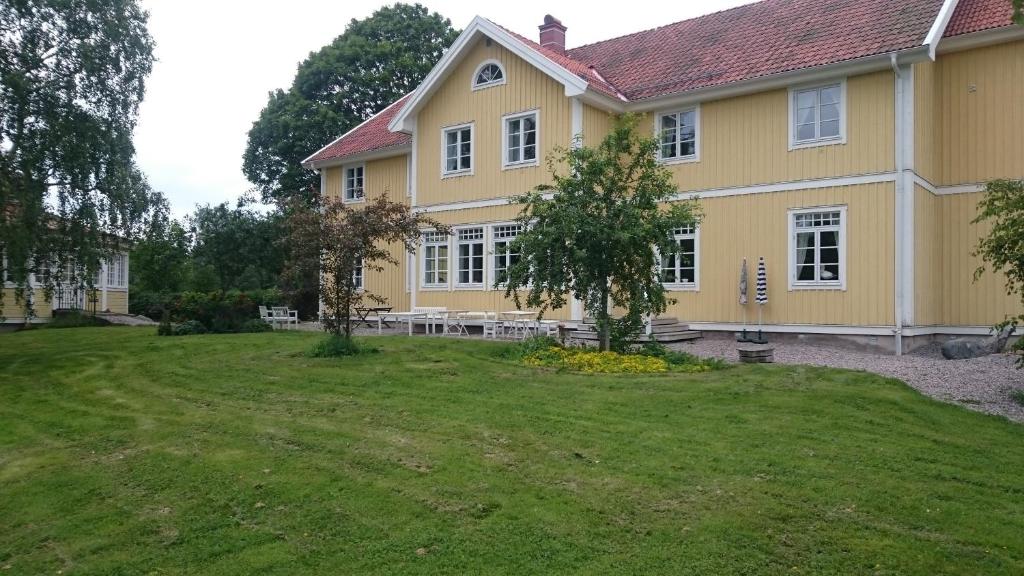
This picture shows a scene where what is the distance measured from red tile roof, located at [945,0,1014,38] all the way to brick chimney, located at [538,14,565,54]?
1037 centimetres

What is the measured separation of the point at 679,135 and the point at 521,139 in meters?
3.94

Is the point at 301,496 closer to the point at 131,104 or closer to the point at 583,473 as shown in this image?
the point at 583,473

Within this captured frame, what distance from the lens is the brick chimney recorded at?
22.5 metres

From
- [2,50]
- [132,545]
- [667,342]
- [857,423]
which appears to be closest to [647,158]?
[667,342]

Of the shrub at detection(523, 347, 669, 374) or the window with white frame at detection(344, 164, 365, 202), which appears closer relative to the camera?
the shrub at detection(523, 347, 669, 374)

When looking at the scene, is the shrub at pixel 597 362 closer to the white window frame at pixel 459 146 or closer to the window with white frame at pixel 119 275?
the white window frame at pixel 459 146

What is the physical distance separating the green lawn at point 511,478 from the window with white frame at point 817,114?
23.5 feet

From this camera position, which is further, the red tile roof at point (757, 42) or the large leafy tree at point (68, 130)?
the red tile roof at point (757, 42)

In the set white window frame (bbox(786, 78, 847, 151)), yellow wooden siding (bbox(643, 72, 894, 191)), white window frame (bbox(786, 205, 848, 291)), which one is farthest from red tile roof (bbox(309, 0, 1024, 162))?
white window frame (bbox(786, 205, 848, 291))

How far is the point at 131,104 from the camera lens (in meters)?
16.4

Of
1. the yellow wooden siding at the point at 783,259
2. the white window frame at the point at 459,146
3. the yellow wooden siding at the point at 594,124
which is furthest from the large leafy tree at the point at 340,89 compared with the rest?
the yellow wooden siding at the point at 783,259

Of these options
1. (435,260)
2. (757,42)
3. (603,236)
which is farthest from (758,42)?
(435,260)

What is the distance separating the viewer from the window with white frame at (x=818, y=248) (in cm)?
1562

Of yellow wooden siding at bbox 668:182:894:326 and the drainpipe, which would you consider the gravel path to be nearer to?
the drainpipe
